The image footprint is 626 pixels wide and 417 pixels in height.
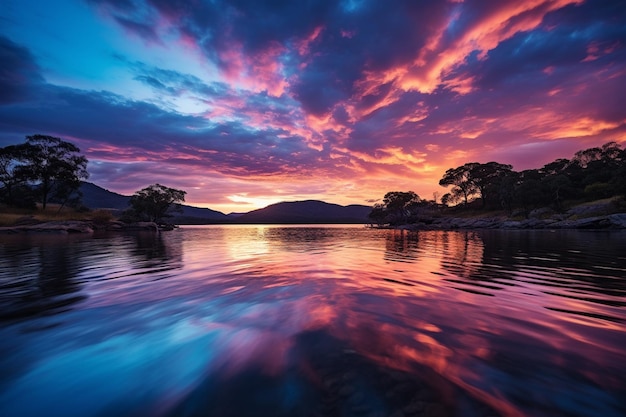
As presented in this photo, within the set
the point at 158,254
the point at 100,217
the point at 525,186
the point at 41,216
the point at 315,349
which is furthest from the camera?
the point at 525,186

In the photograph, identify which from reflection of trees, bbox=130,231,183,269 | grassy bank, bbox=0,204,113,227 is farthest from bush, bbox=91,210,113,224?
reflection of trees, bbox=130,231,183,269

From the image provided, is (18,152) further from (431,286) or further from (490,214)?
(490,214)

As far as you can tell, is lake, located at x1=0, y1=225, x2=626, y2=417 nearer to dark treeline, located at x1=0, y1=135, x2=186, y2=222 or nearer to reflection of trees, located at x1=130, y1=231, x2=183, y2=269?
reflection of trees, located at x1=130, y1=231, x2=183, y2=269

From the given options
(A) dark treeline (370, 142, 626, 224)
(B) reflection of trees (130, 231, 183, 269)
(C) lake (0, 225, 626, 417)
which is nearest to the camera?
(C) lake (0, 225, 626, 417)

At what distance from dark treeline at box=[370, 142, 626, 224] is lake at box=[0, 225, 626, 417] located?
83268 millimetres

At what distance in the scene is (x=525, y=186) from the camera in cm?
7181

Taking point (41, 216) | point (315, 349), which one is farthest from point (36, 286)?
point (41, 216)

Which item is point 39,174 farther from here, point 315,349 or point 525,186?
point 525,186

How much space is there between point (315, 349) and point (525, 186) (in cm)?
8888

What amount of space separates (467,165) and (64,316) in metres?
126

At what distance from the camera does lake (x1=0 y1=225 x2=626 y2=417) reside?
2.96 m

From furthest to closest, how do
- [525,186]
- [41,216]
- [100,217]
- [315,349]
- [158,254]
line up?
1. [525,186]
2. [100,217]
3. [41,216]
4. [158,254]
5. [315,349]

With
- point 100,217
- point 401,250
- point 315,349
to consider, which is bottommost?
point 315,349

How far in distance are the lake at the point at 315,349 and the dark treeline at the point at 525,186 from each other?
273 ft
